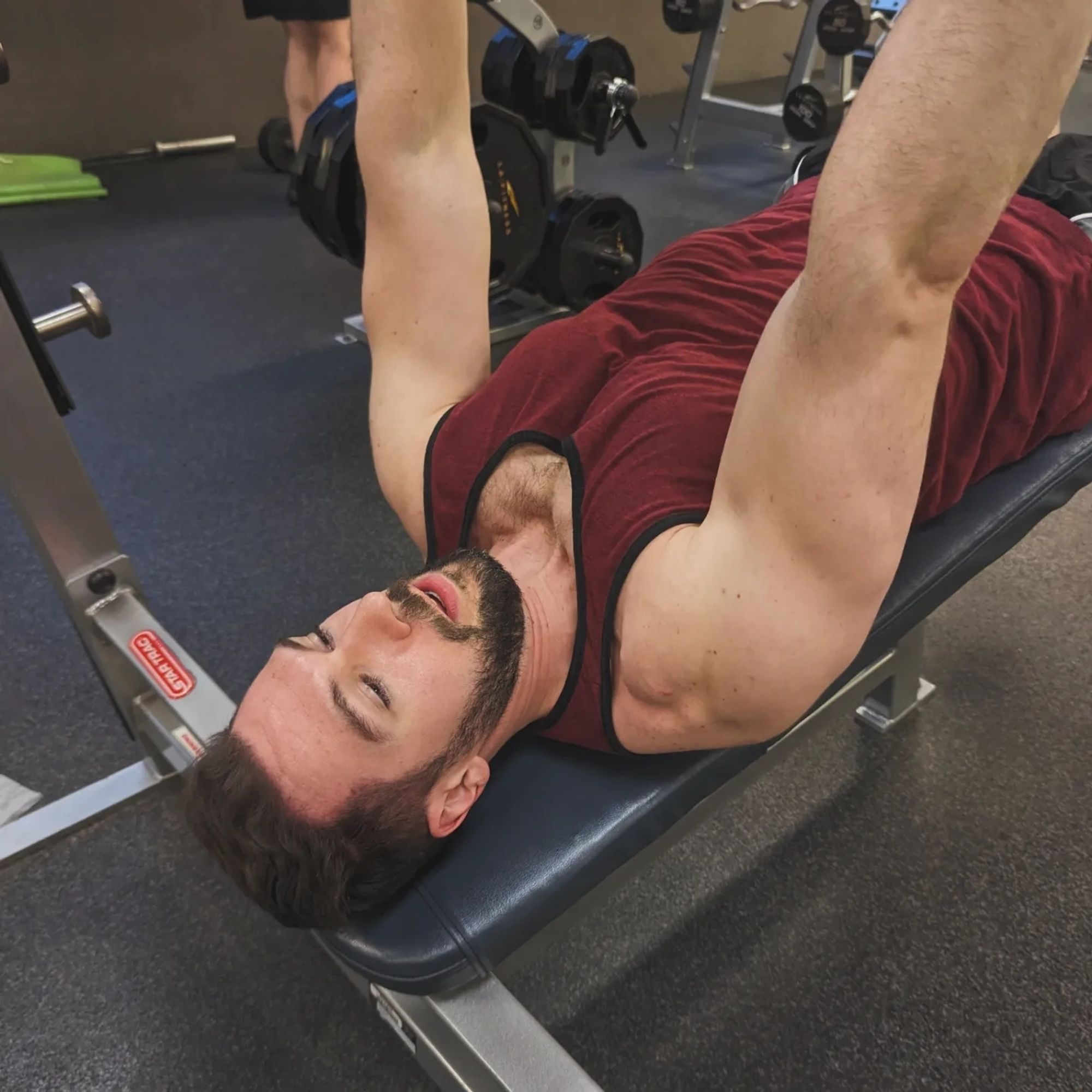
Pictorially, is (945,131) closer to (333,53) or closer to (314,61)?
(333,53)

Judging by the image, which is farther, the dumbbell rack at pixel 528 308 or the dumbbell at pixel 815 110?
the dumbbell at pixel 815 110

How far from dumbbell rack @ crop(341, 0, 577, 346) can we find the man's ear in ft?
3.07

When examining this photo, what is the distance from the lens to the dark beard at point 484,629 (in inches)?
38.3

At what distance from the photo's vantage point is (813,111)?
3109 millimetres

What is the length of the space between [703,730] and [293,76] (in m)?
2.60

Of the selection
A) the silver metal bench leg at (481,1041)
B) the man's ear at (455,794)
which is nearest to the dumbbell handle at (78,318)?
the man's ear at (455,794)

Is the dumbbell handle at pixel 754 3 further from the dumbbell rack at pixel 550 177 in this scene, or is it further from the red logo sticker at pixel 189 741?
the red logo sticker at pixel 189 741

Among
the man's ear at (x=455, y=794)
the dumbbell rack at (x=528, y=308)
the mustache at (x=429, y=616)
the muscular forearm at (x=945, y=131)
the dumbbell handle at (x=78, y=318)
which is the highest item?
the muscular forearm at (x=945, y=131)

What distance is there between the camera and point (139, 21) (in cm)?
350

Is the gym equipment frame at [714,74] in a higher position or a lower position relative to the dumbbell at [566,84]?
lower

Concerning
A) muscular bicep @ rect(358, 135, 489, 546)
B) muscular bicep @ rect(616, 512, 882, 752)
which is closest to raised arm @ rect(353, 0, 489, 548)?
muscular bicep @ rect(358, 135, 489, 546)

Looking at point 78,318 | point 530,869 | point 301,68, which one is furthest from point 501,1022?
point 301,68

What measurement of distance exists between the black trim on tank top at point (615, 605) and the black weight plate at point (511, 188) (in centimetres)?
133

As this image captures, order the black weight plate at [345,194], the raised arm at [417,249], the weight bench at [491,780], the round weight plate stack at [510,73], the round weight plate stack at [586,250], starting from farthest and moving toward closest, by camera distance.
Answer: the round weight plate stack at [586,250], the round weight plate stack at [510,73], the black weight plate at [345,194], the raised arm at [417,249], the weight bench at [491,780]
